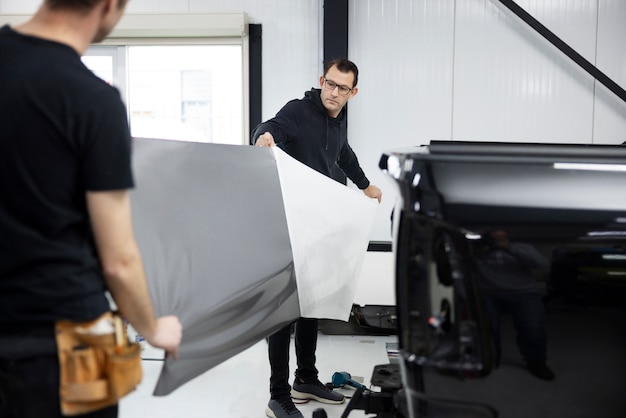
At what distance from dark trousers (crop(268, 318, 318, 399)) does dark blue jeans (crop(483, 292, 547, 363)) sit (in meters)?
1.62

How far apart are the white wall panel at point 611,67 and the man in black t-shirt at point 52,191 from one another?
4971 millimetres

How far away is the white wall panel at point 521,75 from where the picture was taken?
17.5ft

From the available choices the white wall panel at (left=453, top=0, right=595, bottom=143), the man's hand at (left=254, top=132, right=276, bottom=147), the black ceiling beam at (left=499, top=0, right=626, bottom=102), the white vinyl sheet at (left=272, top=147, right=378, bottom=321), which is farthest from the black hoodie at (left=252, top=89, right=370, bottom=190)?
the black ceiling beam at (left=499, top=0, right=626, bottom=102)

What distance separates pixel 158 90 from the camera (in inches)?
224

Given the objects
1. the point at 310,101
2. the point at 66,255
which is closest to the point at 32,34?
the point at 66,255

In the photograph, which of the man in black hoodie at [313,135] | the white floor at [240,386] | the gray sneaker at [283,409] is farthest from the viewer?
the man in black hoodie at [313,135]

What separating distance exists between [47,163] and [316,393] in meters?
2.30

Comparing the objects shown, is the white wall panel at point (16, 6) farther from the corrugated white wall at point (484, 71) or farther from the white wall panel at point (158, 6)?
the corrugated white wall at point (484, 71)

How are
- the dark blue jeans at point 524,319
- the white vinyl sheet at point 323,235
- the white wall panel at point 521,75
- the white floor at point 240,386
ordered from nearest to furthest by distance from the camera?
the dark blue jeans at point 524,319
the white vinyl sheet at point 323,235
the white floor at point 240,386
the white wall panel at point 521,75

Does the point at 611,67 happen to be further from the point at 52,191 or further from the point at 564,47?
the point at 52,191

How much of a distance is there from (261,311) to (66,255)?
3.21 feet

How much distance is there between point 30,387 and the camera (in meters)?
1.24

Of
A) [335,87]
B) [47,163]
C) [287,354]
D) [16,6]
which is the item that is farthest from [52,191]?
[16,6]

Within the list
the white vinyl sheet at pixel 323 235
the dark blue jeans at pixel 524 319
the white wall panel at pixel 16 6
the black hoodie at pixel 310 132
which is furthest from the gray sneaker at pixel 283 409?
the white wall panel at pixel 16 6
